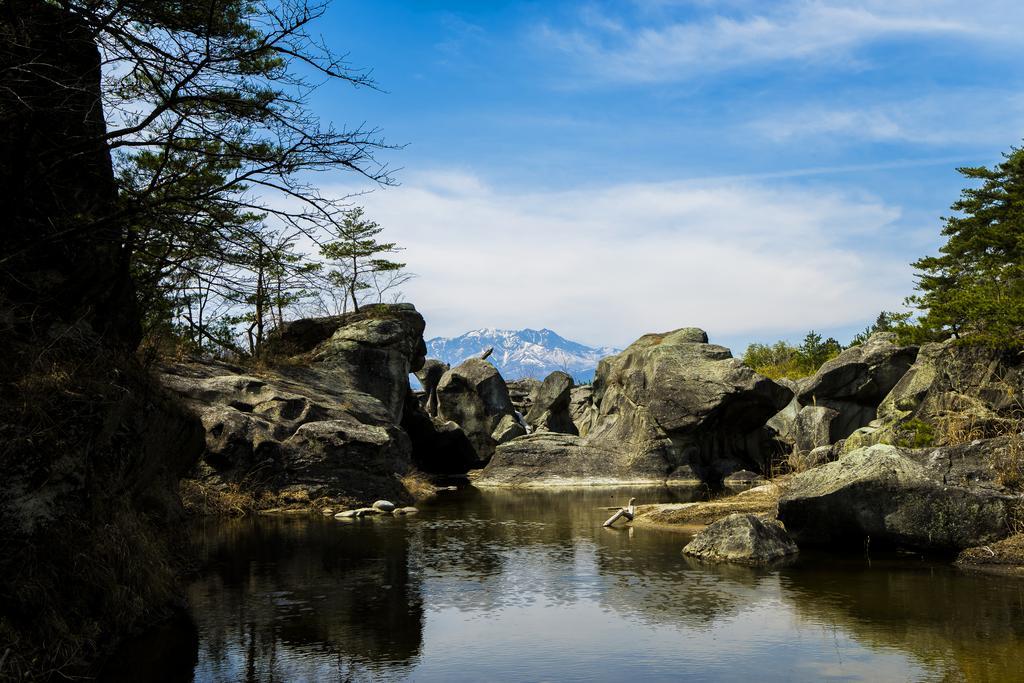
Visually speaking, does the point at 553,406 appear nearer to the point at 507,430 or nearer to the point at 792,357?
the point at 507,430

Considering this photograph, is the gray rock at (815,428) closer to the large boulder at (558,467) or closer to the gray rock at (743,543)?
the large boulder at (558,467)

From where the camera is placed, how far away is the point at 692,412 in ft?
139

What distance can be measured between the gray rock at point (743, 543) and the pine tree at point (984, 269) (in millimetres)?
10202

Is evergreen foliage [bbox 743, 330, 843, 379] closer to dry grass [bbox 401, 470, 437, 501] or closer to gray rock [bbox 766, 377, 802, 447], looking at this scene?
gray rock [bbox 766, 377, 802, 447]

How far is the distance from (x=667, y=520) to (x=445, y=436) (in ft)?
84.9

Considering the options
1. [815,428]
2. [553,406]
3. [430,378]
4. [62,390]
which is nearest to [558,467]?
[815,428]

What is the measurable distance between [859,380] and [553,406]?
A: 2032 cm

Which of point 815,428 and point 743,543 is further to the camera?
point 815,428

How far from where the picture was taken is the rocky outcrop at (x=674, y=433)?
139 ft

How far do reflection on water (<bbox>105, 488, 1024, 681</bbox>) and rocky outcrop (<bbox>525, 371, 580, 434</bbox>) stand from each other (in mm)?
36579

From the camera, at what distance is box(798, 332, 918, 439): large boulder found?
143 feet

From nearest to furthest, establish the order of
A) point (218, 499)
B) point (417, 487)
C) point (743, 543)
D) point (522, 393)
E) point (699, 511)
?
point (743, 543)
point (699, 511)
point (218, 499)
point (417, 487)
point (522, 393)

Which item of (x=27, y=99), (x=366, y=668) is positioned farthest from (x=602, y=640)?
(x=27, y=99)

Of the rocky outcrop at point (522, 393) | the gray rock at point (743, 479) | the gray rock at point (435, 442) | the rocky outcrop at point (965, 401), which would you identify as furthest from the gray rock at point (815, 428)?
the rocky outcrop at point (522, 393)
